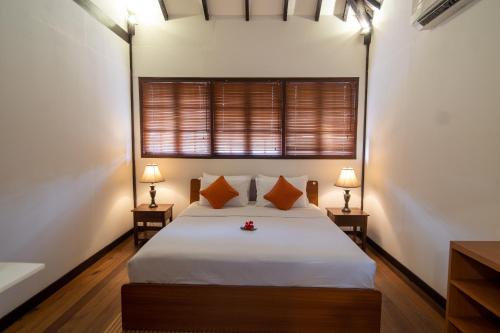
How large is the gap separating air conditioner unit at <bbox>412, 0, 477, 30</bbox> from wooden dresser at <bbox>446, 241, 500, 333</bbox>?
1764 mm

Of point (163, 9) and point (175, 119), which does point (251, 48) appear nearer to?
point (163, 9)

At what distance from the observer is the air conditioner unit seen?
6.65 feet

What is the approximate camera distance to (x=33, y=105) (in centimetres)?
220

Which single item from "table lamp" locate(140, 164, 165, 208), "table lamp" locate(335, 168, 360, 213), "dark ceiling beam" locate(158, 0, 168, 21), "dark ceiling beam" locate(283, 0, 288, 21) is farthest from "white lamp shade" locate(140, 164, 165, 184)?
"dark ceiling beam" locate(283, 0, 288, 21)

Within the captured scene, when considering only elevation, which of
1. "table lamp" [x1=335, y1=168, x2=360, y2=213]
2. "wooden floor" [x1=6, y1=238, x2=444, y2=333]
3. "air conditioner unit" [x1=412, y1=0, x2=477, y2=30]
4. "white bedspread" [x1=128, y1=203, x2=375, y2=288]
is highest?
"air conditioner unit" [x1=412, y1=0, x2=477, y2=30]

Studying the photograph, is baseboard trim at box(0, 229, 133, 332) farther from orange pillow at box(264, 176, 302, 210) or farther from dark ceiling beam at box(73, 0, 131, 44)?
dark ceiling beam at box(73, 0, 131, 44)

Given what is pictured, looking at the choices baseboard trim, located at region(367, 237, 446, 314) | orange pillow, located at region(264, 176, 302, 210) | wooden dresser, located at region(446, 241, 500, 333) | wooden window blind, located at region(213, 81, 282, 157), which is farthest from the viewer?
wooden window blind, located at region(213, 81, 282, 157)

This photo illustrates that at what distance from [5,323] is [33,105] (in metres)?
1.71

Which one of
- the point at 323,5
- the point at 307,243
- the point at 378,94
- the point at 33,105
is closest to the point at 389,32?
the point at 378,94

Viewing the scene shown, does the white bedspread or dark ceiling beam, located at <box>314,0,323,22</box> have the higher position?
dark ceiling beam, located at <box>314,0,323,22</box>

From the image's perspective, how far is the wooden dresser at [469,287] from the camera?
1.50 metres

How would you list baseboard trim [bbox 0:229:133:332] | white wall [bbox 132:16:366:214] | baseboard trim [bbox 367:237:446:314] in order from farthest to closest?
white wall [bbox 132:16:366:214] < baseboard trim [bbox 367:237:446:314] < baseboard trim [bbox 0:229:133:332]

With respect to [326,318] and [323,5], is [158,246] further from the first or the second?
[323,5]

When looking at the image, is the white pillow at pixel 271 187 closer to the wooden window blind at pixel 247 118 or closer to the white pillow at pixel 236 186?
the white pillow at pixel 236 186
